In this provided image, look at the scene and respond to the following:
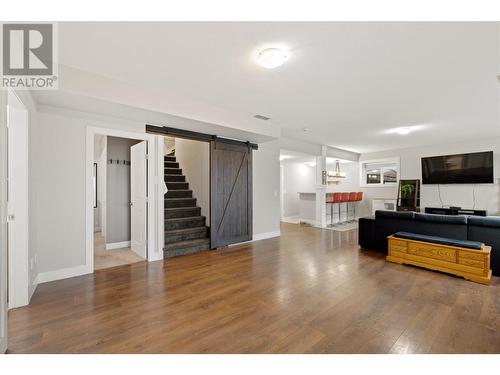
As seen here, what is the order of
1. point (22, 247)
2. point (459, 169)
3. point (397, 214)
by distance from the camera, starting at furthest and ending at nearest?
point (459, 169)
point (397, 214)
point (22, 247)

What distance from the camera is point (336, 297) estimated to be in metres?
2.47

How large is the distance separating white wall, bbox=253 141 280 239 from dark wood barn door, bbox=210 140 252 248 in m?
0.26

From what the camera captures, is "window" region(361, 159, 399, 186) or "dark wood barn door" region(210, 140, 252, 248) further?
"window" region(361, 159, 399, 186)

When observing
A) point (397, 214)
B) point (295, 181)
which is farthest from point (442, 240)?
point (295, 181)

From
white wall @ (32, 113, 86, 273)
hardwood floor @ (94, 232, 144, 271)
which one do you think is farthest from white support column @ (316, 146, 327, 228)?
white wall @ (32, 113, 86, 273)

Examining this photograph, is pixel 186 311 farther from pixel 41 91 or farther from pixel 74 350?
pixel 41 91

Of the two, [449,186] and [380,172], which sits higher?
[380,172]

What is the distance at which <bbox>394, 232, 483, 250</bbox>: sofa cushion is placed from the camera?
9.80ft

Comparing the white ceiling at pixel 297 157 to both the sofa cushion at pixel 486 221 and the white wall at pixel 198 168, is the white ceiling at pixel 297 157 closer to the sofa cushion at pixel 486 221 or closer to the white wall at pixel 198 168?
the white wall at pixel 198 168

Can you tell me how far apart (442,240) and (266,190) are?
134 inches

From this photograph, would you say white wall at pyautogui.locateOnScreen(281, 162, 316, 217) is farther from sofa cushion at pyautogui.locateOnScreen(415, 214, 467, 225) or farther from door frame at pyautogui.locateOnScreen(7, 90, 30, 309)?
door frame at pyautogui.locateOnScreen(7, 90, 30, 309)

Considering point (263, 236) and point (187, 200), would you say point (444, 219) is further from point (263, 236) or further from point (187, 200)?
point (187, 200)

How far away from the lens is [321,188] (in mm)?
6977

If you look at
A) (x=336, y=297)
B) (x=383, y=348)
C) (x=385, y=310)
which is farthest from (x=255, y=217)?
A: (x=383, y=348)
